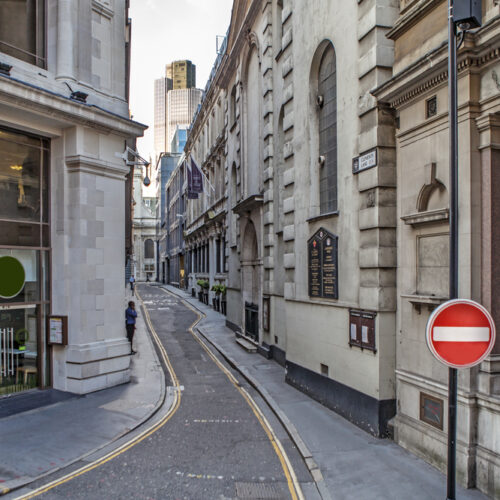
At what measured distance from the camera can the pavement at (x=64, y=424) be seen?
7.77m

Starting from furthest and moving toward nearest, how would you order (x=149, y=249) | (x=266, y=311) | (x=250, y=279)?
(x=149, y=249) < (x=250, y=279) < (x=266, y=311)

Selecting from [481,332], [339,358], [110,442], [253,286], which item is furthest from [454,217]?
[253,286]

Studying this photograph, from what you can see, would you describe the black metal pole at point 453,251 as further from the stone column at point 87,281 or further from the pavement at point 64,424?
the stone column at point 87,281

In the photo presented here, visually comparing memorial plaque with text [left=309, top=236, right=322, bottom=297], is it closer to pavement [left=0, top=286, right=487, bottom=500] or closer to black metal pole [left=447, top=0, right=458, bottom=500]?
pavement [left=0, top=286, right=487, bottom=500]

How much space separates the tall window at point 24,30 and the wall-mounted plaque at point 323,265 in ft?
29.8

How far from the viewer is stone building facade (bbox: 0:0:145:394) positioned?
12.1 meters

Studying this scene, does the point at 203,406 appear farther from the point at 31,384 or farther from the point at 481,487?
the point at 481,487

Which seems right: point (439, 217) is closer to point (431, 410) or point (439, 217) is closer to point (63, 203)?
point (431, 410)

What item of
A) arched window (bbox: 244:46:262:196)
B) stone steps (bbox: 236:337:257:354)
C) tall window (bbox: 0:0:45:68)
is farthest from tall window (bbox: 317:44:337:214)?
stone steps (bbox: 236:337:257:354)

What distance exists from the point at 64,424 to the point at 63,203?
5.99 m

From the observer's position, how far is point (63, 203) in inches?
506

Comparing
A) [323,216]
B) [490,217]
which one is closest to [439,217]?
[490,217]

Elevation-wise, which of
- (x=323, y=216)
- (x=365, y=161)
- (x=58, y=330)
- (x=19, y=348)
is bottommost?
(x=19, y=348)

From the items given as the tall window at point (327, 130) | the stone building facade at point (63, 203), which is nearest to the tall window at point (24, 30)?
the stone building facade at point (63, 203)
